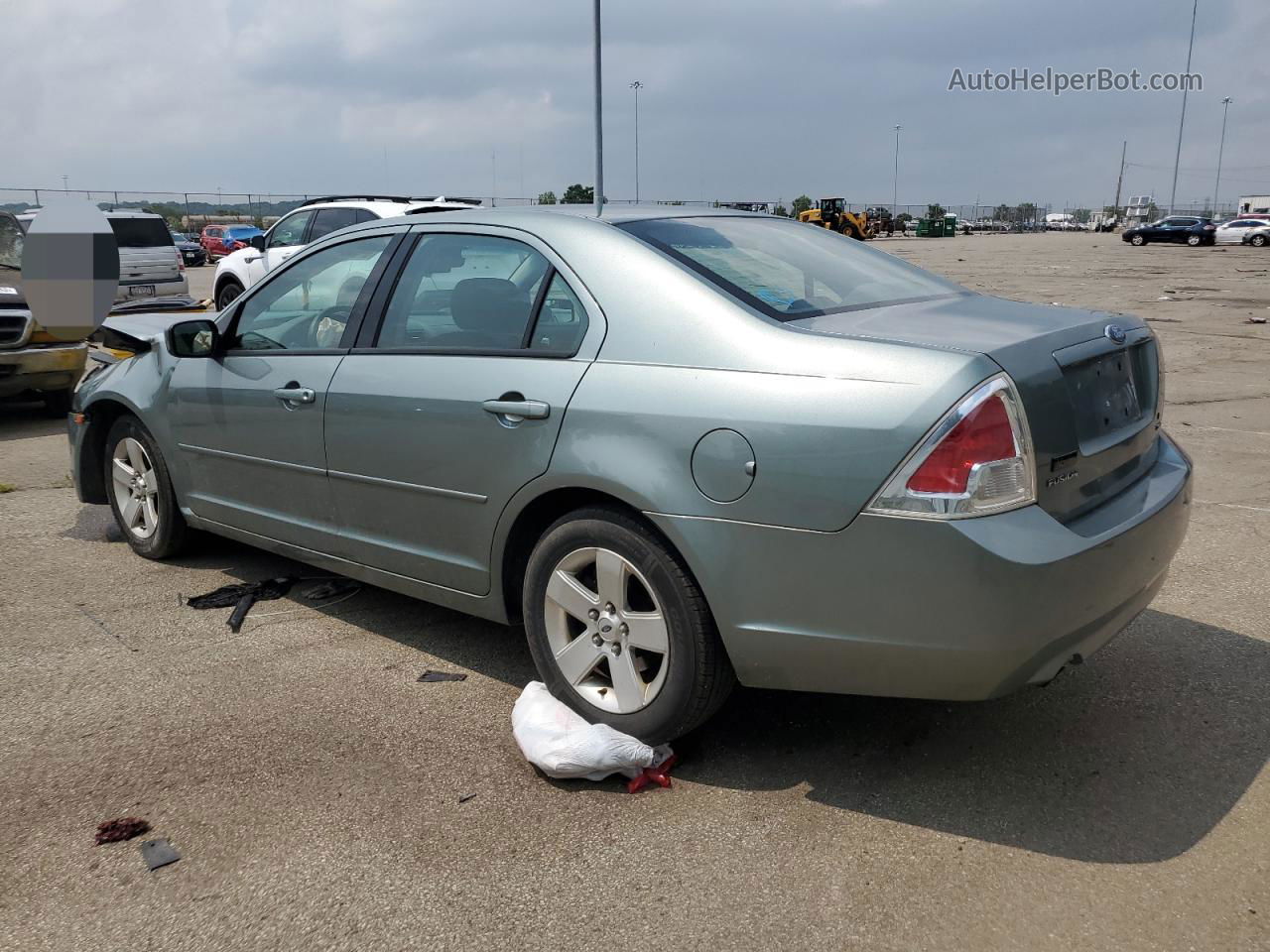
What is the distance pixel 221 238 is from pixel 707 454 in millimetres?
41566

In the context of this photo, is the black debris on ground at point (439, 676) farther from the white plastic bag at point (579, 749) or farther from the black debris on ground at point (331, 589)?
the black debris on ground at point (331, 589)

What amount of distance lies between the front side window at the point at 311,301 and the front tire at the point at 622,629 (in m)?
1.46

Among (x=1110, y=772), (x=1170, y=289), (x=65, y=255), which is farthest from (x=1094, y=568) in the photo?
(x=1170, y=289)

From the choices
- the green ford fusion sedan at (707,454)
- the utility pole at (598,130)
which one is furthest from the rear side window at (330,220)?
the utility pole at (598,130)

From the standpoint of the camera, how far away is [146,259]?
680 inches

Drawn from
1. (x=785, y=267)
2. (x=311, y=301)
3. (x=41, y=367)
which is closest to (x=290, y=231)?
(x=41, y=367)

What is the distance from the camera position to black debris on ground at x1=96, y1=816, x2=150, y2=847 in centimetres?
294

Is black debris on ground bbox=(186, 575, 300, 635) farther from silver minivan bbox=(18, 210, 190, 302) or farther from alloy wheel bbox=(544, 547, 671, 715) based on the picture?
silver minivan bbox=(18, 210, 190, 302)

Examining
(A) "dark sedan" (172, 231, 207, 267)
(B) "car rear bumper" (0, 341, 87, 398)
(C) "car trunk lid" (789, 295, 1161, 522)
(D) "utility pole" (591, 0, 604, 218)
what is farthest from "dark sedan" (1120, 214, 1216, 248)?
(C) "car trunk lid" (789, 295, 1161, 522)

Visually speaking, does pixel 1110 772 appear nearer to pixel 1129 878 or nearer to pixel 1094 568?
pixel 1129 878

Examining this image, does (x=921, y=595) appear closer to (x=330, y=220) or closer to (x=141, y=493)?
(x=141, y=493)

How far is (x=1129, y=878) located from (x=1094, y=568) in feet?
2.54

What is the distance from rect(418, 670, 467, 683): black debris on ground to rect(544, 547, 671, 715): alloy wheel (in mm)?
669

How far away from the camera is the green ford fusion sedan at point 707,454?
8.85ft
